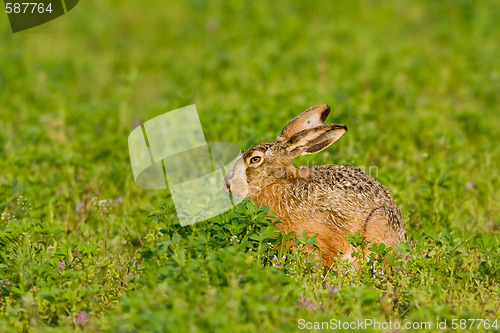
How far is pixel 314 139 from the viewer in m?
6.58

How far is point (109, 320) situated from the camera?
15.0ft

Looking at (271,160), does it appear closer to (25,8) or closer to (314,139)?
(314,139)

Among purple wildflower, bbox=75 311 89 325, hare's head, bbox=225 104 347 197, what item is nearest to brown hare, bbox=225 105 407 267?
hare's head, bbox=225 104 347 197

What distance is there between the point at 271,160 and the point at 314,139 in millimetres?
439

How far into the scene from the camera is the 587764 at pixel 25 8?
38.6 feet

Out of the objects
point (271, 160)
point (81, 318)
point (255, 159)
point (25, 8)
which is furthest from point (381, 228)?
point (25, 8)

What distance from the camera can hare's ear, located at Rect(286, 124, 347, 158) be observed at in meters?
6.42

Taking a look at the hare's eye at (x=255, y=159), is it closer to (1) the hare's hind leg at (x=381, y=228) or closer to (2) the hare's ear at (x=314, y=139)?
(2) the hare's ear at (x=314, y=139)

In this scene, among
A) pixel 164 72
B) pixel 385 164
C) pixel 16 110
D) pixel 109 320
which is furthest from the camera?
pixel 164 72

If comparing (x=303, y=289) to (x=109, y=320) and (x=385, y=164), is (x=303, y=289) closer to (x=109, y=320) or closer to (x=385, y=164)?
(x=109, y=320)

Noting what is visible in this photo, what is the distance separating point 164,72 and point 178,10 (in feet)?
9.81

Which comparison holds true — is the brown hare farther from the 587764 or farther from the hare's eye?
the 587764

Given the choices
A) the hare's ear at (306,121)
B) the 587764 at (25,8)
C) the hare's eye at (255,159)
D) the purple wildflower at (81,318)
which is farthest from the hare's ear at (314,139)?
the 587764 at (25,8)

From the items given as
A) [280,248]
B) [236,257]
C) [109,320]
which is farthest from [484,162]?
[109,320]
